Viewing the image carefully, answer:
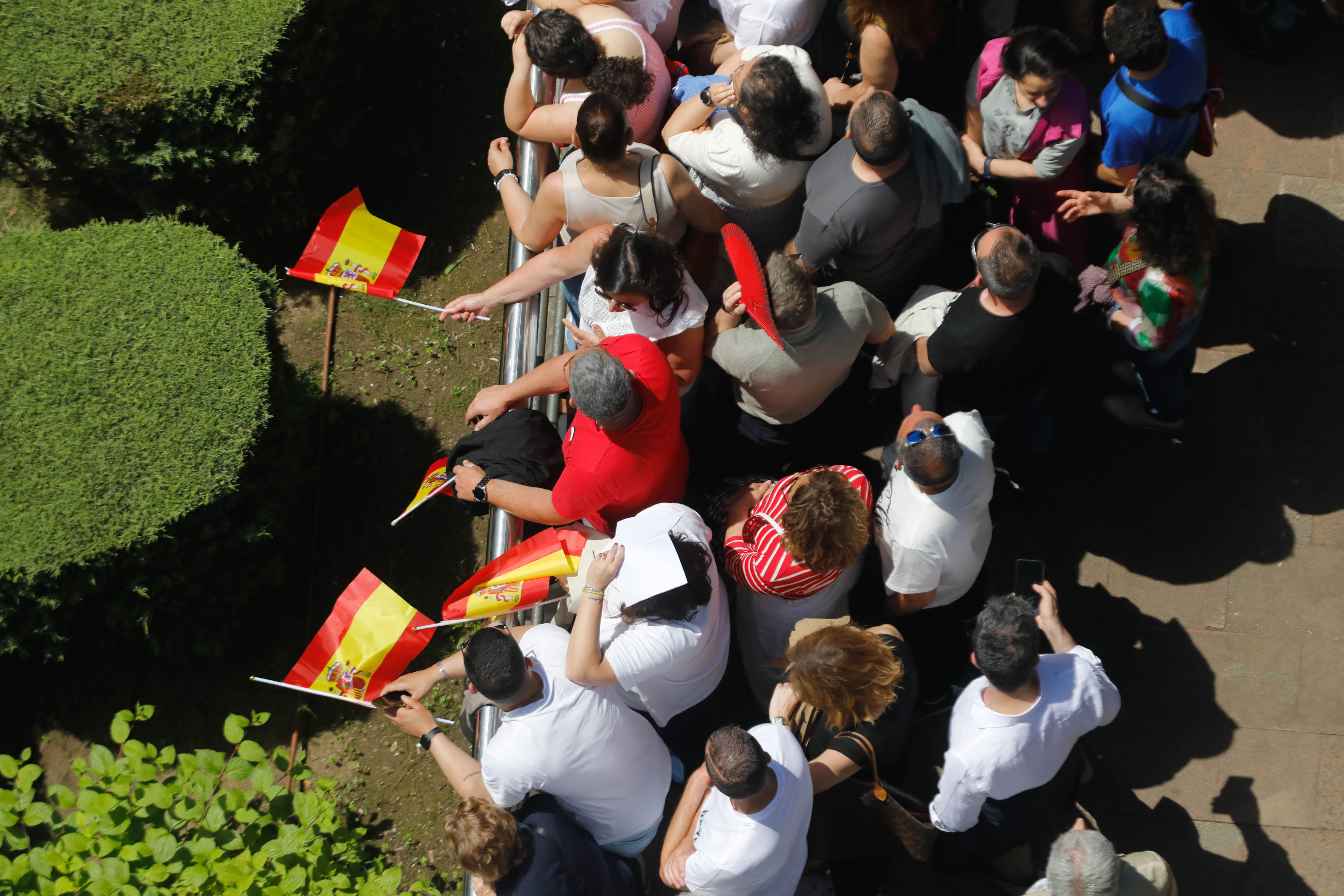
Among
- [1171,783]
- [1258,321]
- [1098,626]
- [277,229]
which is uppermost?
[277,229]

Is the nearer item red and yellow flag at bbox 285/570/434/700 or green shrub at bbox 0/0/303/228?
red and yellow flag at bbox 285/570/434/700

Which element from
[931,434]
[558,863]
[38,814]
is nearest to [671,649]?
[558,863]

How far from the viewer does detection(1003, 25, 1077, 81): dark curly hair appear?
4094 mm

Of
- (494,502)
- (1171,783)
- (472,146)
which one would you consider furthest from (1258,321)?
(472,146)

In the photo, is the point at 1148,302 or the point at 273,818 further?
the point at 1148,302

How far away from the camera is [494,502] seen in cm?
409

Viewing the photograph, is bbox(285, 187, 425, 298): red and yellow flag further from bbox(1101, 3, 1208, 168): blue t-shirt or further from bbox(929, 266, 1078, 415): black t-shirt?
bbox(1101, 3, 1208, 168): blue t-shirt

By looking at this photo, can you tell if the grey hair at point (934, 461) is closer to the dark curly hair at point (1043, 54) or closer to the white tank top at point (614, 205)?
→ the white tank top at point (614, 205)

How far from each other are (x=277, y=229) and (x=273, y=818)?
13.2ft

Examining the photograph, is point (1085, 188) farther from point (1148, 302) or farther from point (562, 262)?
point (562, 262)

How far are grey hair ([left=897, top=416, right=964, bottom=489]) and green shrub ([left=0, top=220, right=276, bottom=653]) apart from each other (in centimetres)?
340

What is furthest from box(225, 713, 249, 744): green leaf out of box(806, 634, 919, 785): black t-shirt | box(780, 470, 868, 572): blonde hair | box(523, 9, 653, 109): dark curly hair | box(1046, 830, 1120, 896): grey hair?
box(523, 9, 653, 109): dark curly hair

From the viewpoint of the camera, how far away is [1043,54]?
4.10 m

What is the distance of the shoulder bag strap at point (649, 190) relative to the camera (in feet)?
13.3
